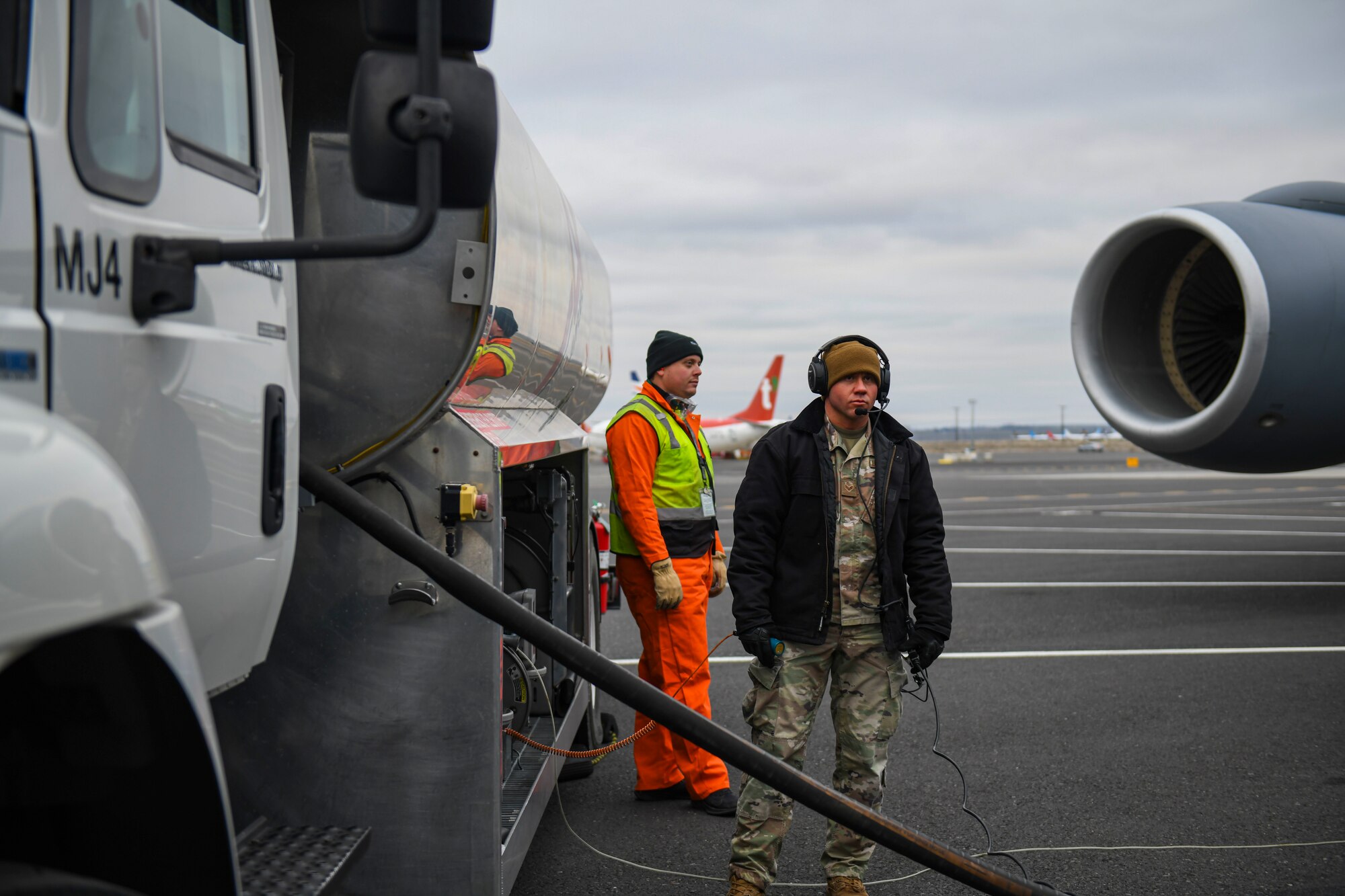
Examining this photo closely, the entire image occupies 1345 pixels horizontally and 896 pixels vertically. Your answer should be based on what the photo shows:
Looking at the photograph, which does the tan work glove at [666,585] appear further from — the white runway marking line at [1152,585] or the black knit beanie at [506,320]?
the white runway marking line at [1152,585]

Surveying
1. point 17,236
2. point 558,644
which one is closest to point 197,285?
point 17,236

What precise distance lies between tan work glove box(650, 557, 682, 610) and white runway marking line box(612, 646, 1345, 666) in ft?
8.83

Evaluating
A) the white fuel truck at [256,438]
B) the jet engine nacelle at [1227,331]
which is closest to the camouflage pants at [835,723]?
the white fuel truck at [256,438]

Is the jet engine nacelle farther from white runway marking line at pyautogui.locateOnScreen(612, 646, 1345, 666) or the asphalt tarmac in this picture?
the asphalt tarmac

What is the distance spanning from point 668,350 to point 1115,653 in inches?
166

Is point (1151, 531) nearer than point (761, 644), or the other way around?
point (761, 644)

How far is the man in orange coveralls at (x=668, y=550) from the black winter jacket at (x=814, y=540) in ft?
3.03

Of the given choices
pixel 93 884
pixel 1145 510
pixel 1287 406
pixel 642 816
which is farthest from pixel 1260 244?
pixel 1145 510

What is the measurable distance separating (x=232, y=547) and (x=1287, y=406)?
711 cm

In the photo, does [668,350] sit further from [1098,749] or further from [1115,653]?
[1115,653]

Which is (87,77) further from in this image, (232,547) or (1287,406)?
(1287,406)

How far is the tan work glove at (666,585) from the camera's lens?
4.88 m

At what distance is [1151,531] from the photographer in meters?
16.0

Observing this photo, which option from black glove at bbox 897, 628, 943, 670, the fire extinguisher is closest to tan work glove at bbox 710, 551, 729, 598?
the fire extinguisher
